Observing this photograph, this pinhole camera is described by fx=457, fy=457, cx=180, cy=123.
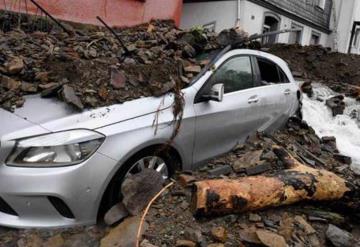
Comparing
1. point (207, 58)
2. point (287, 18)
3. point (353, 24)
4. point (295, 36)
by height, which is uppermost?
point (353, 24)

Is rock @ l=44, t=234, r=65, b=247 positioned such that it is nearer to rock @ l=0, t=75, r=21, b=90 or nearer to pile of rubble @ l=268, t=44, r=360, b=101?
rock @ l=0, t=75, r=21, b=90

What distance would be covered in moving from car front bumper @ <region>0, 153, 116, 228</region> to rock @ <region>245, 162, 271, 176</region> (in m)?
1.63

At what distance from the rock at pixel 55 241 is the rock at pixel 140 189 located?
0.61m

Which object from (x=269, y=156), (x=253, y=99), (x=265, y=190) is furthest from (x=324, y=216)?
(x=253, y=99)

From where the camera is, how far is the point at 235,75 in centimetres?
551

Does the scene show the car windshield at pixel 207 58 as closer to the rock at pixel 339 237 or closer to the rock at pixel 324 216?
the rock at pixel 324 216

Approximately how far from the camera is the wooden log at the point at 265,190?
4.07 metres

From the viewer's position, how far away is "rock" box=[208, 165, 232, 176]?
4836mm

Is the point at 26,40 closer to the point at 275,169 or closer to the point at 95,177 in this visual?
the point at 95,177

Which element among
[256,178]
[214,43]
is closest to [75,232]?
[256,178]

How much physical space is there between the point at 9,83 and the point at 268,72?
3427mm

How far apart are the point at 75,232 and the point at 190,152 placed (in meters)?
1.49

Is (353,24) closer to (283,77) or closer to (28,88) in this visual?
(283,77)

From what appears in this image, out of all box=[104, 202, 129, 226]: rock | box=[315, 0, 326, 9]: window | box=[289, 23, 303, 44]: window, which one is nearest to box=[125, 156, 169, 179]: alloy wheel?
box=[104, 202, 129, 226]: rock
